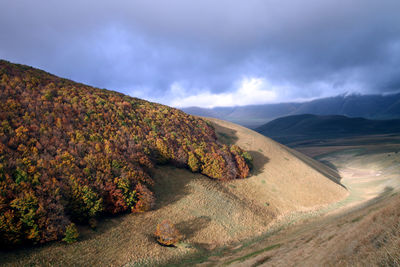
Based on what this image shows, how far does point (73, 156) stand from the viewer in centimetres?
1556

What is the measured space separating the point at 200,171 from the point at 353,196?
21241 mm

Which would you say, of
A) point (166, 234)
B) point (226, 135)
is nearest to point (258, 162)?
point (226, 135)

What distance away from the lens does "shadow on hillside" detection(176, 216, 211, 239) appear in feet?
51.3

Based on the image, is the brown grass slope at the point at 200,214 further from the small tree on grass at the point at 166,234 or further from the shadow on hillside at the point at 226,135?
the shadow on hillside at the point at 226,135

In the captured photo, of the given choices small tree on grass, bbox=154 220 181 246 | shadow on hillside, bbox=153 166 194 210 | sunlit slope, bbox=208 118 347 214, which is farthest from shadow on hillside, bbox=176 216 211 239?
sunlit slope, bbox=208 118 347 214

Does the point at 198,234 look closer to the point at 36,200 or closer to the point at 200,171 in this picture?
the point at 200,171

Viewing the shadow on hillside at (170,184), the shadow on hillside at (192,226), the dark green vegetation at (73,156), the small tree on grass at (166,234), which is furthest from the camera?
the shadow on hillside at (170,184)

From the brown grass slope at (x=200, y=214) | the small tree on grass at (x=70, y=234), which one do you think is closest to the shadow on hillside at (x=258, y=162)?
the brown grass slope at (x=200, y=214)

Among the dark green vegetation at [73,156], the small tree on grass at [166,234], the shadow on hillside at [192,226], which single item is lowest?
the shadow on hillside at [192,226]

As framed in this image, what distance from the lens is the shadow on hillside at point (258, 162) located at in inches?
1156

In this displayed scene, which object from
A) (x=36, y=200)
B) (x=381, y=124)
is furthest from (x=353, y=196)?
(x=381, y=124)

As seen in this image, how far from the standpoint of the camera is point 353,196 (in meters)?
28.3

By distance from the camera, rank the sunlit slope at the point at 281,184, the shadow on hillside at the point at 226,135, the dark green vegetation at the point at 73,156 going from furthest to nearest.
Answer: the shadow on hillside at the point at 226,135
the sunlit slope at the point at 281,184
the dark green vegetation at the point at 73,156

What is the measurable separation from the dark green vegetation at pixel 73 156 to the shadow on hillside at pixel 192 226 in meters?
2.98
